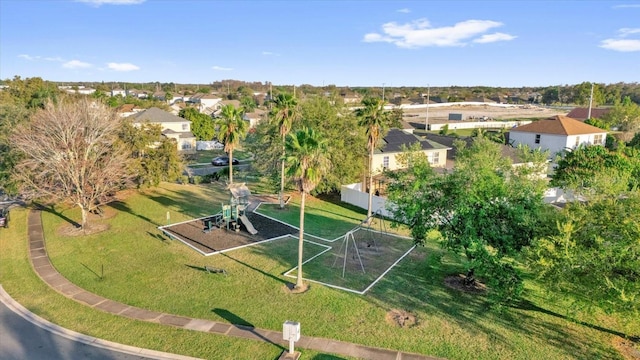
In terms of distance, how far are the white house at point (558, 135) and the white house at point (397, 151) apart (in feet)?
68.2

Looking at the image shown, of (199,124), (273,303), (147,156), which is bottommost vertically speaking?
(273,303)

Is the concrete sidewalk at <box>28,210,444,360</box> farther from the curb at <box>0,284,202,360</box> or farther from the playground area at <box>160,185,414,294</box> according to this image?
the playground area at <box>160,185,414,294</box>

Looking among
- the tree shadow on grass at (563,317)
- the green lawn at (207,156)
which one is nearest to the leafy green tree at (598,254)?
A: the tree shadow on grass at (563,317)

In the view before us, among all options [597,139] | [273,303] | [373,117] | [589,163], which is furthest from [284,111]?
[597,139]

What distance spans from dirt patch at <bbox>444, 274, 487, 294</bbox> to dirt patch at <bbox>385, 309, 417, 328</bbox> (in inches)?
184

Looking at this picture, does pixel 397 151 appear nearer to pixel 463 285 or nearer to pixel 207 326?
pixel 463 285

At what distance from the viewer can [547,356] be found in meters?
16.8

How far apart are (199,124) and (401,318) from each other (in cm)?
6634

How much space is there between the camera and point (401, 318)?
1973 cm

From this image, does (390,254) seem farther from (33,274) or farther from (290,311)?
(33,274)

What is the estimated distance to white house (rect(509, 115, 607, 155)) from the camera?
210ft

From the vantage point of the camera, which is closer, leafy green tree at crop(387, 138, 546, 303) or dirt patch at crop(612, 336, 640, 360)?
dirt patch at crop(612, 336, 640, 360)

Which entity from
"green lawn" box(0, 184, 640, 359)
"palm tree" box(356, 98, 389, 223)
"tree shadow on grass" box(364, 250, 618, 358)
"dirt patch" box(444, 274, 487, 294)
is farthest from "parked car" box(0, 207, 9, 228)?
"dirt patch" box(444, 274, 487, 294)

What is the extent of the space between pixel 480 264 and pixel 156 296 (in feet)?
54.5
